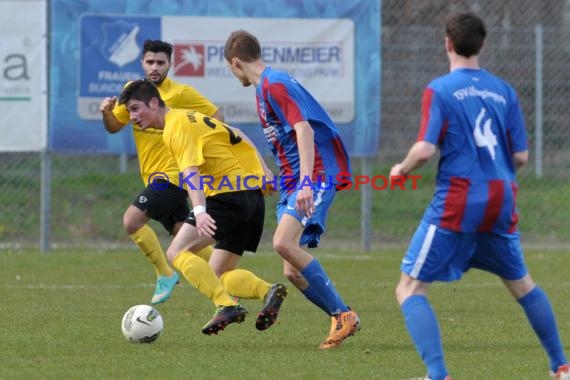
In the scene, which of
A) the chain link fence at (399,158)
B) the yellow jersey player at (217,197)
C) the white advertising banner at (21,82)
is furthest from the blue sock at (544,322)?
the white advertising banner at (21,82)

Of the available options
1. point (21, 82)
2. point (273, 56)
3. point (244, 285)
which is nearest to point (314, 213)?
point (244, 285)

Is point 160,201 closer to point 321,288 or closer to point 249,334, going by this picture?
point 249,334

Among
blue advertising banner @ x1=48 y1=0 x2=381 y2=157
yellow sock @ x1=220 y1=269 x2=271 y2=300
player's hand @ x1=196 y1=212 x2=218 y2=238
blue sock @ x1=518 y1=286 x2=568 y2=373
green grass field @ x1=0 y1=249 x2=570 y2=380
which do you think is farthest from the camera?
blue advertising banner @ x1=48 y1=0 x2=381 y2=157

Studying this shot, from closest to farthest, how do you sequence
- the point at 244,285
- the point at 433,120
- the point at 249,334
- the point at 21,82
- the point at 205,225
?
the point at 433,120, the point at 205,225, the point at 244,285, the point at 249,334, the point at 21,82

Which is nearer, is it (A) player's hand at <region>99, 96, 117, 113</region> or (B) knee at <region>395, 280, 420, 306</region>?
(B) knee at <region>395, 280, 420, 306</region>

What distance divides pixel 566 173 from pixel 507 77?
4.68 feet

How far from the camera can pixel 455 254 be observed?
569 centimetres

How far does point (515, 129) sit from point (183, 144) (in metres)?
2.28

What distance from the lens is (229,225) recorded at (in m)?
7.84

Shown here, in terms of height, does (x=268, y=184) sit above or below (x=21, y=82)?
above

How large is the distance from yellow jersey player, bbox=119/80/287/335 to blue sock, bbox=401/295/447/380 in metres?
1.77

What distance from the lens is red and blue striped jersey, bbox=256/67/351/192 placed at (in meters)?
7.28

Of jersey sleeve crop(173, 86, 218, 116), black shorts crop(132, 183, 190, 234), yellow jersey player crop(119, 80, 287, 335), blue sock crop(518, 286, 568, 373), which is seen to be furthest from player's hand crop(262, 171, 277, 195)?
blue sock crop(518, 286, 568, 373)

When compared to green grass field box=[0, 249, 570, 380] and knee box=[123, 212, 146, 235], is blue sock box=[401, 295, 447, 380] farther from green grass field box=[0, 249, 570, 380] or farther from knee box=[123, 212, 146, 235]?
knee box=[123, 212, 146, 235]
